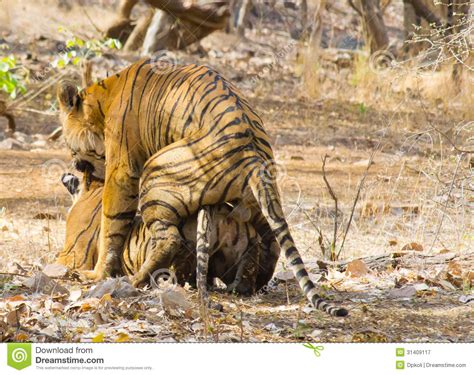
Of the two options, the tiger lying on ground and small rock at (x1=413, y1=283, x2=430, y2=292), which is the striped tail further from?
small rock at (x1=413, y1=283, x2=430, y2=292)

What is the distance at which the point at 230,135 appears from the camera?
4.53m

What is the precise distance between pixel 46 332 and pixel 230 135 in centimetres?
130

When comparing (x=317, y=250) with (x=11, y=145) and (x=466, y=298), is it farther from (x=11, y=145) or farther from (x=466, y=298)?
(x=11, y=145)

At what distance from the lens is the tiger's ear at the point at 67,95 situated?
5.51 metres

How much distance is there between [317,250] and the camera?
627 cm

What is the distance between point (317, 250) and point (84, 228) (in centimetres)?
165

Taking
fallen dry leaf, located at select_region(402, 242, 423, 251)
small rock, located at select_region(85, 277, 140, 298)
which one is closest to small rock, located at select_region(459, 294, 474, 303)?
fallen dry leaf, located at select_region(402, 242, 423, 251)

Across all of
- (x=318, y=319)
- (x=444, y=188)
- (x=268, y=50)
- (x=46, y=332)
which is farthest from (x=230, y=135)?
(x=268, y=50)

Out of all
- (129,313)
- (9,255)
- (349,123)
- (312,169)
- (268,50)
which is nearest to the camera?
(129,313)

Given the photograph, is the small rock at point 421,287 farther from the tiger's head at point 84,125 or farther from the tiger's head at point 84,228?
the tiger's head at point 84,125

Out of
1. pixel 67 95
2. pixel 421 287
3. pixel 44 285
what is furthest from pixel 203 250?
pixel 67 95

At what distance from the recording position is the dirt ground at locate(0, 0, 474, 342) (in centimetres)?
418

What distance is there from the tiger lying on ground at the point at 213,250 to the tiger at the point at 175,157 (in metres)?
0.07
